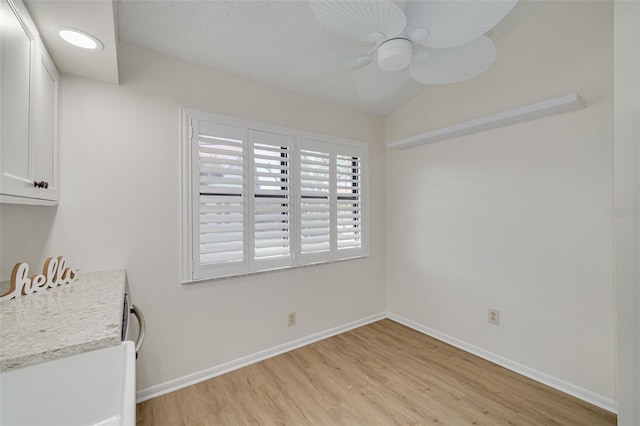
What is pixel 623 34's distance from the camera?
59.4 inches

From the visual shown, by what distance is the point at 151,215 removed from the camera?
2027 millimetres

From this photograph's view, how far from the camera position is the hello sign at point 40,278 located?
50.9 inches

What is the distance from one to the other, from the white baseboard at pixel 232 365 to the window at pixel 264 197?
756 millimetres

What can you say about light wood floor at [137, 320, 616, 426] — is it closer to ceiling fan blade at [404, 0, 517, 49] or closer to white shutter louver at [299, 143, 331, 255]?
white shutter louver at [299, 143, 331, 255]

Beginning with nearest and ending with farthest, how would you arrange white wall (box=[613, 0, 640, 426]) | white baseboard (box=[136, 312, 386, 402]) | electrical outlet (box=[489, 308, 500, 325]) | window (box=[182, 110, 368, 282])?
white wall (box=[613, 0, 640, 426]) → white baseboard (box=[136, 312, 386, 402]) → window (box=[182, 110, 368, 282]) → electrical outlet (box=[489, 308, 500, 325])

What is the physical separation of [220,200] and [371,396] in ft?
6.14

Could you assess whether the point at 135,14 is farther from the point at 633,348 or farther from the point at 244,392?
the point at 633,348

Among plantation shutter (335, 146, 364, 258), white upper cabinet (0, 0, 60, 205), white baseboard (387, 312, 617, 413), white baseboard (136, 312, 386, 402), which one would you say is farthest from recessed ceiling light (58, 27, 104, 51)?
white baseboard (387, 312, 617, 413)

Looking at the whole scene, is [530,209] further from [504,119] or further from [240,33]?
[240,33]

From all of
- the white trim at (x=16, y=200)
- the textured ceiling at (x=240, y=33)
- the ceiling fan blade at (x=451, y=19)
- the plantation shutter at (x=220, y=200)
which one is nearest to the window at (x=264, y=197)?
the plantation shutter at (x=220, y=200)

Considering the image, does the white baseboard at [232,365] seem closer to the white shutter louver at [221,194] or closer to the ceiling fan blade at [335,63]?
the white shutter louver at [221,194]

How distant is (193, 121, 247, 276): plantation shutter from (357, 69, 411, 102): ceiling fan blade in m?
1.15

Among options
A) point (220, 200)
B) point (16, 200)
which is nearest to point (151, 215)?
point (220, 200)

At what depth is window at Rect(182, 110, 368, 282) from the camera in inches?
85.4
